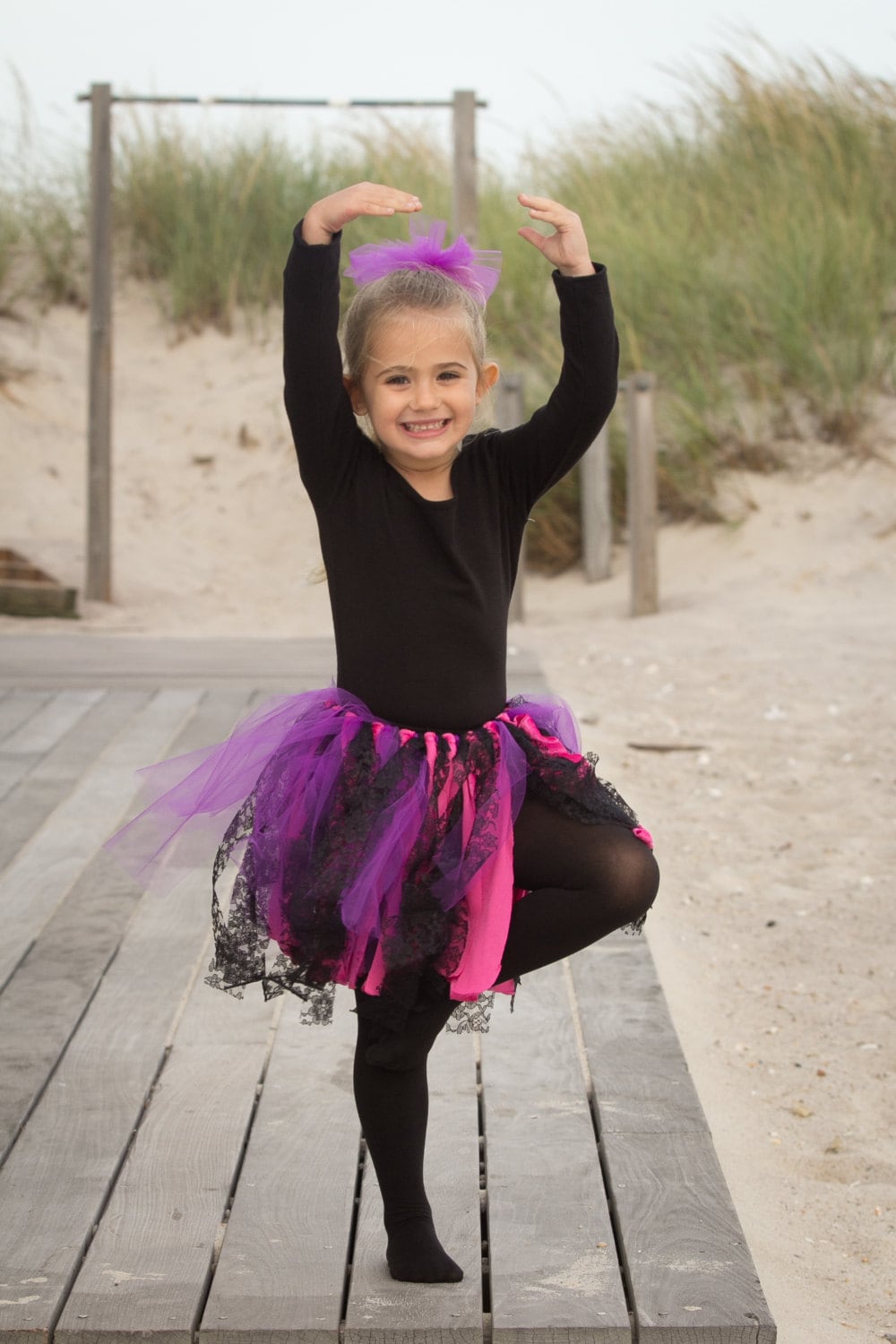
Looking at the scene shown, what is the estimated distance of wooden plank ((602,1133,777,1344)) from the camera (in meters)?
Result: 1.78

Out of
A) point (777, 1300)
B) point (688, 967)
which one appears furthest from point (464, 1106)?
point (688, 967)

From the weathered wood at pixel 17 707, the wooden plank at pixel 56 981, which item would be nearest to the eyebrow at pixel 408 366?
the wooden plank at pixel 56 981

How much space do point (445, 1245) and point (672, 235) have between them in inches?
337

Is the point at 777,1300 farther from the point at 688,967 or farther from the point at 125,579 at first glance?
the point at 125,579

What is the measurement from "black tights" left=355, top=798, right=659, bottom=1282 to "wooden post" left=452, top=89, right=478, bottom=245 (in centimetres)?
603

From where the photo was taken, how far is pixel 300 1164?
219cm

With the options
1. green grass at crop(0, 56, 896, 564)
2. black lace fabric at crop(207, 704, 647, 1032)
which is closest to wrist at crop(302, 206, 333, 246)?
black lace fabric at crop(207, 704, 647, 1032)

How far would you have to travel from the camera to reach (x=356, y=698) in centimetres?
194

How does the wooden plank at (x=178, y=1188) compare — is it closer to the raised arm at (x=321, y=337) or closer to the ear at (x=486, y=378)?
the raised arm at (x=321, y=337)

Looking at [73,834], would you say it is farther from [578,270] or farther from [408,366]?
[578,270]

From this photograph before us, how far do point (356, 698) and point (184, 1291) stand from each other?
A: 769 millimetres

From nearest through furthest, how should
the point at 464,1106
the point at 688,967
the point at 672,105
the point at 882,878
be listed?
the point at 464,1106
the point at 688,967
the point at 882,878
the point at 672,105

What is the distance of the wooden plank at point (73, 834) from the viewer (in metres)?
3.15

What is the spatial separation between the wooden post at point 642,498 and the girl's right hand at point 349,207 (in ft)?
18.4
